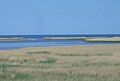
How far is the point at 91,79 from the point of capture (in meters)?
20.6

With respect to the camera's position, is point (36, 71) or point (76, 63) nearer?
point (36, 71)

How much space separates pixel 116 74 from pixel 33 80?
501 centimetres

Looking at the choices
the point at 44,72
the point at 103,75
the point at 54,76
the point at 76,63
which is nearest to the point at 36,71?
the point at 44,72

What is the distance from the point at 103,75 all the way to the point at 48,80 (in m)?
3.64

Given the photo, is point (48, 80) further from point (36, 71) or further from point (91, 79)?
point (36, 71)

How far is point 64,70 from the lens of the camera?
24.6 metres

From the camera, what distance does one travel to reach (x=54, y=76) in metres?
21.8

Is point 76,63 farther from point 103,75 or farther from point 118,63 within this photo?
point 103,75

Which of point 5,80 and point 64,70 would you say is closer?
point 5,80

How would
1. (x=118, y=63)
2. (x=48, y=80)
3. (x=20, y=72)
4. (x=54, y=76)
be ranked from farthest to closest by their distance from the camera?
(x=118, y=63)
(x=20, y=72)
(x=54, y=76)
(x=48, y=80)

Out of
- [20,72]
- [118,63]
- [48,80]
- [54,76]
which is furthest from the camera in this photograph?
[118,63]

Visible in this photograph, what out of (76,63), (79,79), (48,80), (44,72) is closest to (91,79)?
(79,79)

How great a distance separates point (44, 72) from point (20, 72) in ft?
4.36

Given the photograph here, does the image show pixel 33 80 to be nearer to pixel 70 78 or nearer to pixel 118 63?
pixel 70 78
